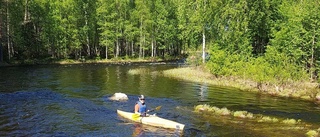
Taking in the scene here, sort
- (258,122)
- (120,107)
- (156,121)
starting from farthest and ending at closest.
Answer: (120,107), (258,122), (156,121)

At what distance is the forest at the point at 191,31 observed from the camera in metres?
42.0

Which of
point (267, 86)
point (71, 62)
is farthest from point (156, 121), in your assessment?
point (71, 62)

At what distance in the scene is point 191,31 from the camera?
66.1m

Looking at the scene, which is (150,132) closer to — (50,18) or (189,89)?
(189,89)

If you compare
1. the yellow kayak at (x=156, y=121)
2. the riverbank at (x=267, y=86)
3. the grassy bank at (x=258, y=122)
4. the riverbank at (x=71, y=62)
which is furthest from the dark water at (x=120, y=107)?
the riverbank at (x=71, y=62)

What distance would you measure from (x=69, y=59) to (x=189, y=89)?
43.8 m

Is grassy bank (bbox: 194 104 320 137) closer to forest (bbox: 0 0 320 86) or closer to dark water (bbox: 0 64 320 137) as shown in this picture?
dark water (bbox: 0 64 320 137)

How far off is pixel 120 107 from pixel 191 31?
127 ft

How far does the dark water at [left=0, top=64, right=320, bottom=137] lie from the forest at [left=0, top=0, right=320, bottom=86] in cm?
783

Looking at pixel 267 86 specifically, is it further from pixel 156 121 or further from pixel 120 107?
pixel 156 121

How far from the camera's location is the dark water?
23016 mm

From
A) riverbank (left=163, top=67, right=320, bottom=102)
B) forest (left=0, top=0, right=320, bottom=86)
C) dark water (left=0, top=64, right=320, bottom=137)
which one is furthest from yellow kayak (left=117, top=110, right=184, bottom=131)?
forest (left=0, top=0, right=320, bottom=86)

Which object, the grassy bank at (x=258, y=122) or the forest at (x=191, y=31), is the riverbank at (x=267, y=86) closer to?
the forest at (x=191, y=31)

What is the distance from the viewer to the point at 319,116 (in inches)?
1088
